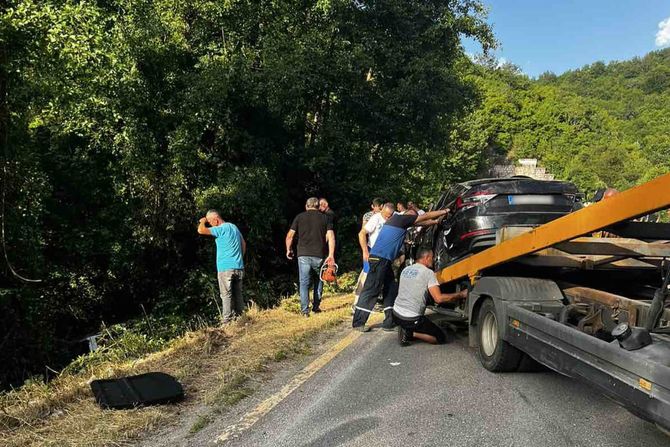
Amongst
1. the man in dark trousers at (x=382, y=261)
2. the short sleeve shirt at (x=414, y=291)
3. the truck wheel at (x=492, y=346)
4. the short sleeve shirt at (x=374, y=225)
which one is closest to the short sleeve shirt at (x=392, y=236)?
the man in dark trousers at (x=382, y=261)

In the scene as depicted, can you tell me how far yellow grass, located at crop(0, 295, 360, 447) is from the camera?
3930mm

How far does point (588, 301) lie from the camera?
500cm

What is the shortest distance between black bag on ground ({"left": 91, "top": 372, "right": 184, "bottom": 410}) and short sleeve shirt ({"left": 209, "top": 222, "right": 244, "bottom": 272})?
10.7ft

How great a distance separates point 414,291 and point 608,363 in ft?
10.6

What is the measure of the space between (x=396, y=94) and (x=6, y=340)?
10.9 metres

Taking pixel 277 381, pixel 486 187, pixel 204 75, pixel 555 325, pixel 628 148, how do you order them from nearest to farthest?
pixel 555 325, pixel 277 381, pixel 486 187, pixel 204 75, pixel 628 148

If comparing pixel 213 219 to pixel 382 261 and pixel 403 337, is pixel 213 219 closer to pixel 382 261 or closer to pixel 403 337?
pixel 382 261

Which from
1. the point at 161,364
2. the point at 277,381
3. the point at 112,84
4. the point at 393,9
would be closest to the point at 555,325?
the point at 277,381

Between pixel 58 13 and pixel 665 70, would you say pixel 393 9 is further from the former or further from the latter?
pixel 665 70

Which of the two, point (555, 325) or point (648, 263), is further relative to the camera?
point (648, 263)

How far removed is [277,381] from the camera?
527 cm

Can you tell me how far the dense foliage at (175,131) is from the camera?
33.7 ft

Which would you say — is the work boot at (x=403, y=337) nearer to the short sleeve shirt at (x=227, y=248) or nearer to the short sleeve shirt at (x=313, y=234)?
the short sleeve shirt at (x=313, y=234)

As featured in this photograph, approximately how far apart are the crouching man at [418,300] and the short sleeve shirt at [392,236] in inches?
32.0
